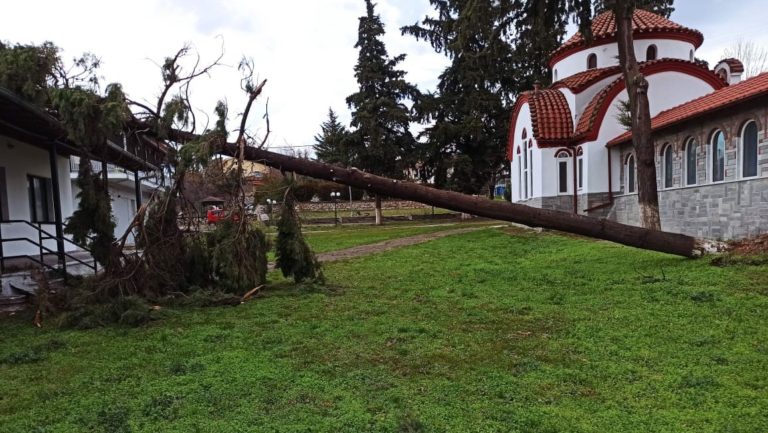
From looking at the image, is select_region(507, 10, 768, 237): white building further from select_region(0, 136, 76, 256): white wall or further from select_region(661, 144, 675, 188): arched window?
select_region(0, 136, 76, 256): white wall

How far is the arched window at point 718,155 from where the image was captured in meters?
12.8

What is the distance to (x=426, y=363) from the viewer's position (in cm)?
510

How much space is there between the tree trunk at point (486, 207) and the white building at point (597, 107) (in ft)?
27.8

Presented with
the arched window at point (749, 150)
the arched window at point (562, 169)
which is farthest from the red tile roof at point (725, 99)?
the arched window at point (562, 169)

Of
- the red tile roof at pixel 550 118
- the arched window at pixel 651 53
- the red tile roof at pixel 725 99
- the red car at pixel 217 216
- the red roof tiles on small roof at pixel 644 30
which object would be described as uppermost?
the red roof tiles on small roof at pixel 644 30

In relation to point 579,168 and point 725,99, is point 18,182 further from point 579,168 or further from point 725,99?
point 579,168

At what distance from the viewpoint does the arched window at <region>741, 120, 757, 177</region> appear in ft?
37.7

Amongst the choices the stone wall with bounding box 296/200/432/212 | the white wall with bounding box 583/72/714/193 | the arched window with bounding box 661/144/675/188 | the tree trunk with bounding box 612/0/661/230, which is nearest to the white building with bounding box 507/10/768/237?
the white wall with bounding box 583/72/714/193

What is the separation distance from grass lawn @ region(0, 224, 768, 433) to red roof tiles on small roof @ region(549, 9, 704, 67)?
14537 mm

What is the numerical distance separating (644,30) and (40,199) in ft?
70.2

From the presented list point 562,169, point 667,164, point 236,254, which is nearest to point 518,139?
point 562,169

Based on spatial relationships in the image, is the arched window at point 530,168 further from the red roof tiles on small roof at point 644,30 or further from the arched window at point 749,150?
the arched window at point 749,150

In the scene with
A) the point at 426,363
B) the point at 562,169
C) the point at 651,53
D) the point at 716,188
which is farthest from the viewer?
the point at 562,169

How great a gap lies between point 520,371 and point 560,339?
4.10 feet
